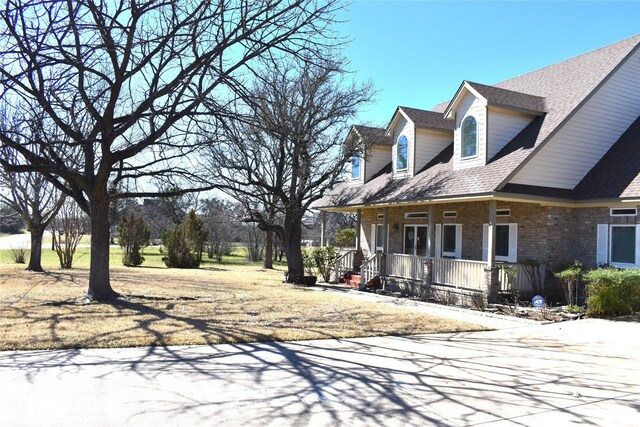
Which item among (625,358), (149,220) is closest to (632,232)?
(625,358)

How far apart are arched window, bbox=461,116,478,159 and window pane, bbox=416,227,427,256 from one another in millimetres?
4819

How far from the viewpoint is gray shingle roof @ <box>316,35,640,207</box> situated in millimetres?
14656

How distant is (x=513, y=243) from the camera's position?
52.9ft

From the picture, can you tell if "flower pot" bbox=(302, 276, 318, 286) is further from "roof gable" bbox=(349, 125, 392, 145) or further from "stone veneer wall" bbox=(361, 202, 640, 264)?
"stone veneer wall" bbox=(361, 202, 640, 264)

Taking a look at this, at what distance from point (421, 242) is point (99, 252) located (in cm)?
1328

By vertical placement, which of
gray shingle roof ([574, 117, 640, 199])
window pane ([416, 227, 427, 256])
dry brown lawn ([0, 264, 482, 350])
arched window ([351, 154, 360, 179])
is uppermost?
arched window ([351, 154, 360, 179])

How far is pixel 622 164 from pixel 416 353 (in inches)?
449

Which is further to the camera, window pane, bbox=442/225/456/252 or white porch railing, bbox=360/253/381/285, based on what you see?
white porch railing, bbox=360/253/381/285

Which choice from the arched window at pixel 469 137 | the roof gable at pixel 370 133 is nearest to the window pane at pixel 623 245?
the arched window at pixel 469 137

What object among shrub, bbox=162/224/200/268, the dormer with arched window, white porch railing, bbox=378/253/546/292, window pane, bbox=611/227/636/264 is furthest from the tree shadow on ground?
shrub, bbox=162/224/200/268

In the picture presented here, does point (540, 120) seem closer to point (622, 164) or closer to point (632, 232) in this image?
point (622, 164)

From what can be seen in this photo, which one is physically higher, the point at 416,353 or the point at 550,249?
the point at 550,249

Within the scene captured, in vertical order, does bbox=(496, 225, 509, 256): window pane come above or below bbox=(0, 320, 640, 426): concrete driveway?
above

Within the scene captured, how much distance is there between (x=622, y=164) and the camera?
49.5 feet
